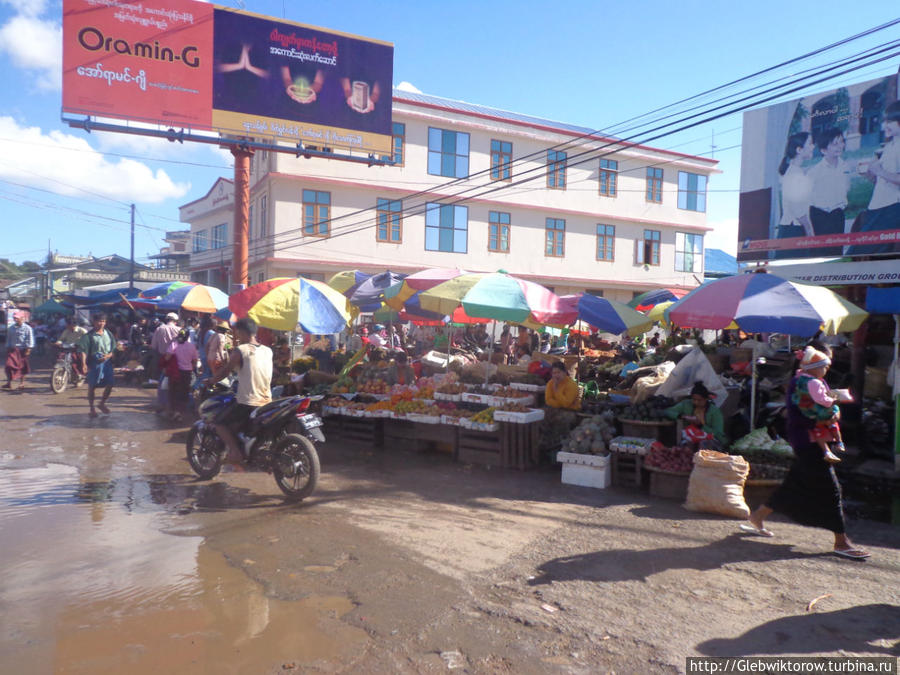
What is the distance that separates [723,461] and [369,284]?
9877mm

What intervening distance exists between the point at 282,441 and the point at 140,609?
2776mm

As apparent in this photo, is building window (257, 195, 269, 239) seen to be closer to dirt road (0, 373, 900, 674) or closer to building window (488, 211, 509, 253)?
building window (488, 211, 509, 253)

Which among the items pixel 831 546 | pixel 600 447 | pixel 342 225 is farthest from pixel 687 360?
pixel 342 225

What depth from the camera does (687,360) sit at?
8.76 meters

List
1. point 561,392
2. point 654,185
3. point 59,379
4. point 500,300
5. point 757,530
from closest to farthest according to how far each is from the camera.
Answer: point 757,530 < point 500,300 < point 561,392 < point 59,379 < point 654,185

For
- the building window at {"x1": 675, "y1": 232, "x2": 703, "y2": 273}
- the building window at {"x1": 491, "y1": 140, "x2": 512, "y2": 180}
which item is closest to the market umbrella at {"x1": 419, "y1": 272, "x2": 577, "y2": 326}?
the building window at {"x1": 491, "y1": 140, "x2": 512, "y2": 180}

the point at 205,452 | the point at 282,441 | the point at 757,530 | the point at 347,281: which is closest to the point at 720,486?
the point at 757,530

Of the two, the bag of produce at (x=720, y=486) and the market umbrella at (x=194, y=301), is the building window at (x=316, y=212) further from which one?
the bag of produce at (x=720, y=486)

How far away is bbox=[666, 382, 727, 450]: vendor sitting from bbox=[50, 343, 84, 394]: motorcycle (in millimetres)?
14520

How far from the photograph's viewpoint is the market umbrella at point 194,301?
48.6ft

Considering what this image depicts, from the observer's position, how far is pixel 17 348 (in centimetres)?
1516

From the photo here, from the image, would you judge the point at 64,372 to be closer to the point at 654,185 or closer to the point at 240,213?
the point at 240,213

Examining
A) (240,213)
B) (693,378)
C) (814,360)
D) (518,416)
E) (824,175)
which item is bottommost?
(518,416)

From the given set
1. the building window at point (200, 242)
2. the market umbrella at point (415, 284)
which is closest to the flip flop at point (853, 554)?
the market umbrella at point (415, 284)
